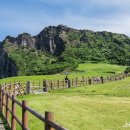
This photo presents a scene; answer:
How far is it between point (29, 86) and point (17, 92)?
300 centimetres

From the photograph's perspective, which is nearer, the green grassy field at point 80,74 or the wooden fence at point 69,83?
the wooden fence at point 69,83

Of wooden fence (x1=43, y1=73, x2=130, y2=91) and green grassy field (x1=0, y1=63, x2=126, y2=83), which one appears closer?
wooden fence (x1=43, y1=73, x2=130, y2=91)

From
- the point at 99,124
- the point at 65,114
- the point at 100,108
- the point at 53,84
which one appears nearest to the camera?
Result: the point at 99,124

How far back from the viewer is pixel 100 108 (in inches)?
977

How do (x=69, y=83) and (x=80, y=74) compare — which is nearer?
(x=69, y=83)

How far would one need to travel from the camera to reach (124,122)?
61.1ft

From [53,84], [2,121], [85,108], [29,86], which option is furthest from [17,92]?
[2,121]

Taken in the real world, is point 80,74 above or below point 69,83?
below

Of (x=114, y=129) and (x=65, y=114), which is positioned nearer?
(x=114, y=129)

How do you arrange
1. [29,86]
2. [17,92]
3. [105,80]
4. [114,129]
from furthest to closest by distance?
[105,80] → [29,86] → [17,92] → [114,129]

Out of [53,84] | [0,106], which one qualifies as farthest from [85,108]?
[53,84]

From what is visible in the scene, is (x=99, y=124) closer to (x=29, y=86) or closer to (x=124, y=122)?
(x=124, y=122)

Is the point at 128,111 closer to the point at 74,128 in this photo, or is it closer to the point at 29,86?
the point at 74,128

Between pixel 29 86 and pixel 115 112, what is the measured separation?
2413 centimetres
